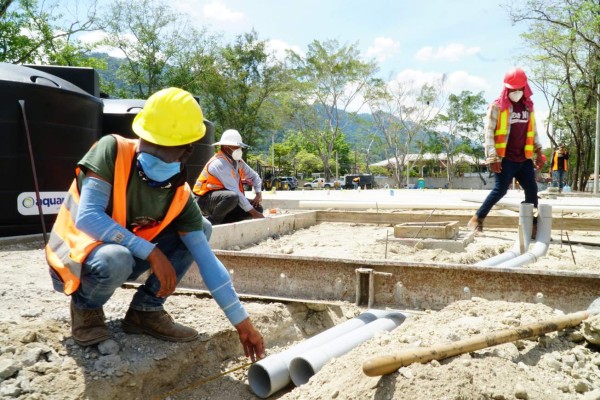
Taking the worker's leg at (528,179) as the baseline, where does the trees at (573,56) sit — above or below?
above

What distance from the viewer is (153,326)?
272 cm

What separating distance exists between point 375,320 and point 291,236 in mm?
3645

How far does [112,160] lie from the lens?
2.27 metres

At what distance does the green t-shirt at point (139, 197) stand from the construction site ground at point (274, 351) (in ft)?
2.10

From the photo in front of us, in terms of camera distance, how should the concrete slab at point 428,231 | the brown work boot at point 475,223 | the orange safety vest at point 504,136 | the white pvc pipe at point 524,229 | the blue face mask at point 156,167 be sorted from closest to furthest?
1. the blue face mask at point 156,167
2. the white pvc pipe at point 524,229
3. the orange safety vest at point 504,136
4. the concrete slab at point 428,231
5. the brown work boot at point 475,223

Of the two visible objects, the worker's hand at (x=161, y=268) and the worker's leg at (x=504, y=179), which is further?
the worker's leg at (x=504, y=179)

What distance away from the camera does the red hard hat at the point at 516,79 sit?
540 centimetres

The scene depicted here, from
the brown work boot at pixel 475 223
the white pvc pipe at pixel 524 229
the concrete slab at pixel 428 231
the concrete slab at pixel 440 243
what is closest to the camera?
the white pvc pipe at pixel 524 229

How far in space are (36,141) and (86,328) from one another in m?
4.17

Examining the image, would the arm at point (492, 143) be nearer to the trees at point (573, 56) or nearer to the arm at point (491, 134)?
the arm at point (491, 134)

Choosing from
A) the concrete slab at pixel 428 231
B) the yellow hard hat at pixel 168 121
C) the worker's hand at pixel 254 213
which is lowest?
the concrete slab at pixel 428 231

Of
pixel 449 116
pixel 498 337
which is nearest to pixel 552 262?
pixel 498 337

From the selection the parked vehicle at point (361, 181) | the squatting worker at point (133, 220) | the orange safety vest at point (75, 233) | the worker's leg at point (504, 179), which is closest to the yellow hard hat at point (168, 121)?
the squatting worker at point (133, 220)

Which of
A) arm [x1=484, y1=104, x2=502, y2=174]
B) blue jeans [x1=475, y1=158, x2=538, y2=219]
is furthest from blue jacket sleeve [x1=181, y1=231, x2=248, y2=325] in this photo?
blue jeans [x1=475, y1=158, x2=538, y2=219]
